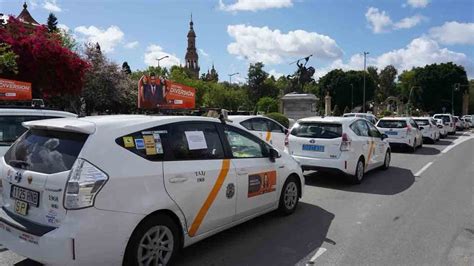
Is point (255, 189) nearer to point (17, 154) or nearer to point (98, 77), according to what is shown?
point (17, 154)

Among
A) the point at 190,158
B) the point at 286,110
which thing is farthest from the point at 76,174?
the point at 286,110

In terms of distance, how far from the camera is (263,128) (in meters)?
12.8

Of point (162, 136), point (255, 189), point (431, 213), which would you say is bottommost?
point (431, 213)

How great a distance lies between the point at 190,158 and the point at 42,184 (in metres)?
1.49

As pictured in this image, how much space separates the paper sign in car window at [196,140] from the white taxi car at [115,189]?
0.04ft

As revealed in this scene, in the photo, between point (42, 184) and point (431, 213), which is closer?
point (42, 184)

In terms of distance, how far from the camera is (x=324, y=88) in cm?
8700

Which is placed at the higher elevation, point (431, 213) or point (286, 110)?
point (286, 110)

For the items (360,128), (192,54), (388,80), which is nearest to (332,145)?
(360,128)

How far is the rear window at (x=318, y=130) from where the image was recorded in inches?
348

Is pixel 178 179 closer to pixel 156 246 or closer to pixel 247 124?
pixel 156 246

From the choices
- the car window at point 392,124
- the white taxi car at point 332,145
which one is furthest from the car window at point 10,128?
the car window at point 392,124

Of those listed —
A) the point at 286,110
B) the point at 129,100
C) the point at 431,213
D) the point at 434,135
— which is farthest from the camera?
the point at 129,100

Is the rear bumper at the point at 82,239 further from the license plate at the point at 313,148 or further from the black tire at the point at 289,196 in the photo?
the license plate at the point at 313,148
